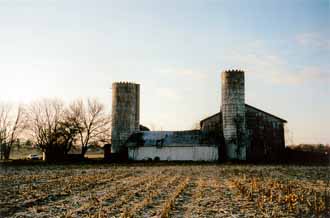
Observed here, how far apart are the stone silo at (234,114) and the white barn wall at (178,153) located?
71.3 inches

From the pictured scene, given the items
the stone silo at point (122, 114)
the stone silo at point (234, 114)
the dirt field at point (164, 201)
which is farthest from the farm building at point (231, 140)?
the dirt field at point (164, 201)

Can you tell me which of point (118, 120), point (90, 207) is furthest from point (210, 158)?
point (90, 207)

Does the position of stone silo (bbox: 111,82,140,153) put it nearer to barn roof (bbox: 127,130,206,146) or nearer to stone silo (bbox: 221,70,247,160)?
barn roof (bbox: 127,130,206,146)

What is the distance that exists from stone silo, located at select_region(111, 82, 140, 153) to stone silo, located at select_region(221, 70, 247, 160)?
10.8 metres

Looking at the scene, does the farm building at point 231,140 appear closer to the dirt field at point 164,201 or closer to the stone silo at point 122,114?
the stone silo at point 122,114

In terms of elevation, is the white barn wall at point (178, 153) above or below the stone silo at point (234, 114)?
below

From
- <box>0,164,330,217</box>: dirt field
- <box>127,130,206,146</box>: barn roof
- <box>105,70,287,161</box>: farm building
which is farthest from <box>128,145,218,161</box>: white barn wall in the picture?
A: <box>0,164,330,217</box>: dirt field

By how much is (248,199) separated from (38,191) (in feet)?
27.4

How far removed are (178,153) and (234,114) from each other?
6.84 metres

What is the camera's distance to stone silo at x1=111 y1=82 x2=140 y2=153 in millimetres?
49125

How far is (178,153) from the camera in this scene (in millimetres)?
44906

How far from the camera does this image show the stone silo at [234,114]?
44.4m

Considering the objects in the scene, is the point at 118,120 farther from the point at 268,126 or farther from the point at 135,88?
the point at 268,126

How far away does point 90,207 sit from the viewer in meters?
13.3
